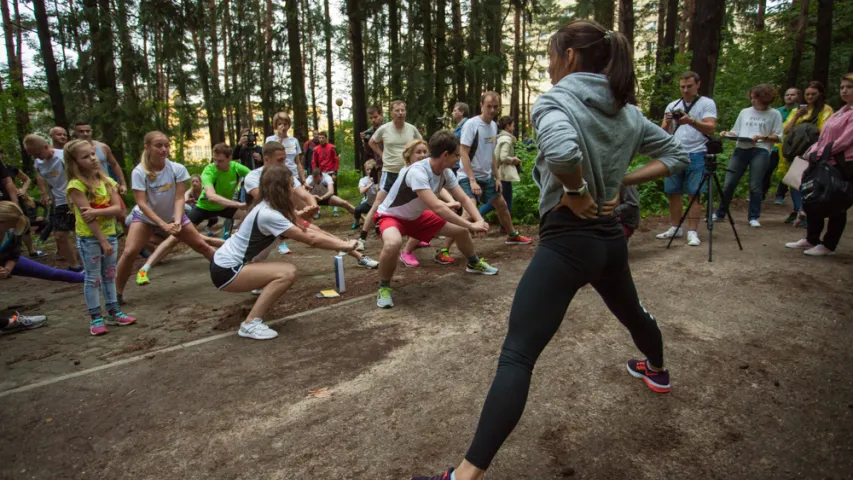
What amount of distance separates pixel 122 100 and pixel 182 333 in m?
10.8

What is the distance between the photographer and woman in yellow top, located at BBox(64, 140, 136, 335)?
14.4 ft

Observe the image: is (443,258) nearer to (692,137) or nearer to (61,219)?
(692,137)

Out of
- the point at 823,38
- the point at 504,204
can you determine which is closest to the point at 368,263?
the point at 504,204

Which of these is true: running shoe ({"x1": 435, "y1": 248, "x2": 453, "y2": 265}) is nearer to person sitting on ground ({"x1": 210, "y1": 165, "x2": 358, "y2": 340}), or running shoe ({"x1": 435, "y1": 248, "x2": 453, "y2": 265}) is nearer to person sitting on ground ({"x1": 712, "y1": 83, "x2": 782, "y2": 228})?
person sitting on ground ({"x1": 210, "y1": 165, "x2": 358, "y2": 340})

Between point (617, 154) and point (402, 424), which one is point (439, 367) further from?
point (617, 154)

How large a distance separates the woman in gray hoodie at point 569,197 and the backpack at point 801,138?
647 cm

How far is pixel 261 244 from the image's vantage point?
4.32 meters

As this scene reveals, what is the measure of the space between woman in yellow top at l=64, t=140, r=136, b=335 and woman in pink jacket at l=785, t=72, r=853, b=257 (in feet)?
23.6

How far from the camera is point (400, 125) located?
8.25m

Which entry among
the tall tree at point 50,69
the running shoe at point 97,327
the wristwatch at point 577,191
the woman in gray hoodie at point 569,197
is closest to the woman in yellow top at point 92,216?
the running shoe at point 97,327

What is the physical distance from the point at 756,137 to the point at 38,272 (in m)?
8.75

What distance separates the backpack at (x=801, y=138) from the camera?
687 cm

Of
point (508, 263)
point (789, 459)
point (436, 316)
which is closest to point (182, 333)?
point (436, 316)

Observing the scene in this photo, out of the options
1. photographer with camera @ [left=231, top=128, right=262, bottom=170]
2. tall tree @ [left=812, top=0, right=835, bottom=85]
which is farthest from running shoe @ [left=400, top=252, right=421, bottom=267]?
tall tree @ [left=812, top=0, right=835, bottom=85]
